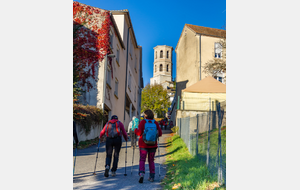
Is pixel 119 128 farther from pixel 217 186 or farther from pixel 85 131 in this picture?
pixel 85 131

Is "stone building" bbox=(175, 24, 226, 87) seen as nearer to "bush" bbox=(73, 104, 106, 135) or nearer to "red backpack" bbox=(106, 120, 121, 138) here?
"bush" bbox=(73, 104, 106, 135)

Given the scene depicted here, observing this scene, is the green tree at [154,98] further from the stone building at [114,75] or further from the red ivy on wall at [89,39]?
the red ivy on wall at [89,39]

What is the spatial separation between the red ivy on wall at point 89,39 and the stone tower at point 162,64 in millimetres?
76548

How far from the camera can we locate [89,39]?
57.6 ft

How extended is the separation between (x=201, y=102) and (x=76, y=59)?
10.0 meters

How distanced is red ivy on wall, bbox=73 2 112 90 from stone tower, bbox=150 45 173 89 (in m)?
76.5

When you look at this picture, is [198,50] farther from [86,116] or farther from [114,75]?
[86,116]

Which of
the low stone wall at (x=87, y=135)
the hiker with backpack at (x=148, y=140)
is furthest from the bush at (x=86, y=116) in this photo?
the hiker with backpack at (x=148, y=140)

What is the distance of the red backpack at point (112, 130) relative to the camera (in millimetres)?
7023

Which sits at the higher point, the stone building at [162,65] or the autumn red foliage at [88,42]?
the stone building at [162,65]

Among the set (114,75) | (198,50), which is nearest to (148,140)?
(114,75)

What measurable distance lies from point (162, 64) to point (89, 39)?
79.3 m

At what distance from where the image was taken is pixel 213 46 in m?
30.8
